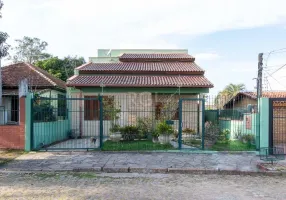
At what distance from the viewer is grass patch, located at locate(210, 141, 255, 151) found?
1243cm

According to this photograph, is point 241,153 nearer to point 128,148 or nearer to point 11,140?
point 128,148

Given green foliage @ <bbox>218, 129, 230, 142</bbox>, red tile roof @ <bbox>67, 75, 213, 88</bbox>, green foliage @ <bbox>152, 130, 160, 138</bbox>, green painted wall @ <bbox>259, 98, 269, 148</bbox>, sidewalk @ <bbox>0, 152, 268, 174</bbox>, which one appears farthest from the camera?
red tile roof @ <bbox>67, 75, 213, 88</bbox>

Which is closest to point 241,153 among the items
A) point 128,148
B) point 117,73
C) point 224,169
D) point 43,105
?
point 224,169

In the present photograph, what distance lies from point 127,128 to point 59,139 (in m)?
3.46

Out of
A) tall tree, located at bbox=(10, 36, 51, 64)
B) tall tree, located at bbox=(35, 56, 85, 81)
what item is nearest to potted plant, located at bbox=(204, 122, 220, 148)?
tall tree, located at bbox=(35, 56, 85, 81)

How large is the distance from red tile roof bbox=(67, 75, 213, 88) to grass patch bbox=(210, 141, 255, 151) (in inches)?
154

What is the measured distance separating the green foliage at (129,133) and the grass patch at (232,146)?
153 inches

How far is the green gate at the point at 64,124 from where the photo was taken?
40.6 ft

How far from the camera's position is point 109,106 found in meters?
16.8

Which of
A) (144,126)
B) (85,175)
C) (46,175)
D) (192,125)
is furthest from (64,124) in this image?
(85,175)

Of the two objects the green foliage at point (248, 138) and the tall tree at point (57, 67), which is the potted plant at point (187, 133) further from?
the tall tree at point (57, 67)

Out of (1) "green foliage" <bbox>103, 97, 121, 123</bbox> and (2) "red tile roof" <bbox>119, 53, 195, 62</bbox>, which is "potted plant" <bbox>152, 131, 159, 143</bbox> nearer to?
(1) "green foliage" <bbox>103, 97, 121, 123</bbox>

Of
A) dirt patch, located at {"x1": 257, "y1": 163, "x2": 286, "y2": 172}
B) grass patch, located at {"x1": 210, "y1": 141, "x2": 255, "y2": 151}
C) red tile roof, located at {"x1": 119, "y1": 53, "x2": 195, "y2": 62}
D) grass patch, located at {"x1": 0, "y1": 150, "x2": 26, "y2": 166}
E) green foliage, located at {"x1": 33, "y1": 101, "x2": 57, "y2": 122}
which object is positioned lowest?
dirt patch, located at {"x1": 257, "y1": 163, "x2": 286, "y2": 172}

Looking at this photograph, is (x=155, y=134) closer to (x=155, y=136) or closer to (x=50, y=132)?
(x=155, y=136)
